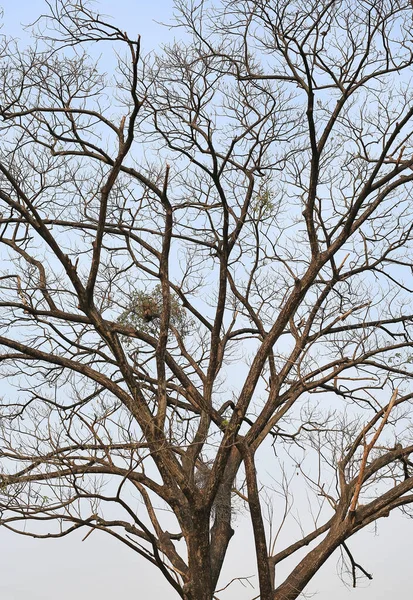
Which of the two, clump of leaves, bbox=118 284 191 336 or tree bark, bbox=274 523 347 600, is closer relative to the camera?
tree bark, bbox=274 523 347 600

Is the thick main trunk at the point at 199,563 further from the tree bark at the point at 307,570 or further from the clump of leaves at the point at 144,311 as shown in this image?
the clump of leaves at the point at 144,311

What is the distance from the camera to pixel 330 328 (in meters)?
10.7

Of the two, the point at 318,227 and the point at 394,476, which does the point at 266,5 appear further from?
the point at 394,476

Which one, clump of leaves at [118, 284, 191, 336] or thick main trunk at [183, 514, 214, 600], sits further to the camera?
clump of leaves at [118, 284, 191, 336]

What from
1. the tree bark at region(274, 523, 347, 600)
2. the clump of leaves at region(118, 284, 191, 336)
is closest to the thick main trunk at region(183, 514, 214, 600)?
the tree bark at region(274, 523, 347, 600)

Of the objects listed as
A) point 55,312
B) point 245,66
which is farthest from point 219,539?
point 245,66

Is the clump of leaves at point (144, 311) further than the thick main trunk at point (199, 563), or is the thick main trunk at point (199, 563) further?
the clump of leaves at point (144, 311)

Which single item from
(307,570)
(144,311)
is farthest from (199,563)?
(144,311)

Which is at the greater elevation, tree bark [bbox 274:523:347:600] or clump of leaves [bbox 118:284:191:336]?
clump of leaves [bbox 118:284:191:336]

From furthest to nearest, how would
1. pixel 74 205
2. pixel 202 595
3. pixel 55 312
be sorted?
1. pixel 74 205
2. pixel 55 312
3. pixel 202 595

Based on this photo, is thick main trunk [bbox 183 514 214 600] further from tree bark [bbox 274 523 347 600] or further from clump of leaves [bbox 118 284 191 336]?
clump of leaves [bbox 118 284 191 336]

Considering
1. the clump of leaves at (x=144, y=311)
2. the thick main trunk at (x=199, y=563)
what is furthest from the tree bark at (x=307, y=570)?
the clump of leaves at (x=144, y=311)

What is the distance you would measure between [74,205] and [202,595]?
486 centimetres

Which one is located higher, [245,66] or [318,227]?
[245,66]
